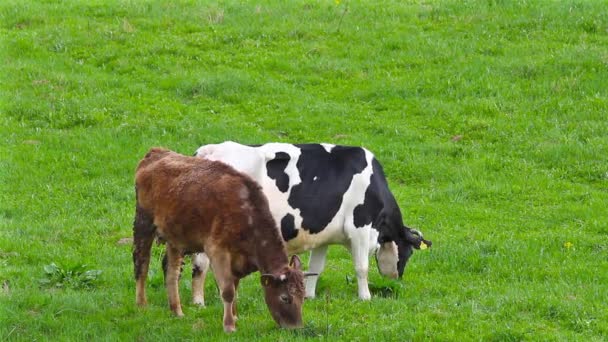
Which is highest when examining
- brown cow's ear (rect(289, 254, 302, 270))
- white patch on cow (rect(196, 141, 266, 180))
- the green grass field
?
white patch on cow (rect(196, 141, 266, 180))

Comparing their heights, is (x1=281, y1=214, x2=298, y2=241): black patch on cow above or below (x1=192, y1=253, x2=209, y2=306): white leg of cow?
above

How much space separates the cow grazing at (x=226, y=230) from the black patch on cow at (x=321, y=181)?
62.6 inches

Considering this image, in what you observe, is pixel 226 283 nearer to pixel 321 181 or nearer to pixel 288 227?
pixel 288 227

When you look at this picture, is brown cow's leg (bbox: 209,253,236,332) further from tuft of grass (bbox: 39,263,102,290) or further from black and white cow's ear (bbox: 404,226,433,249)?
black and white cow's ear (bbox: 404,226,433,249)

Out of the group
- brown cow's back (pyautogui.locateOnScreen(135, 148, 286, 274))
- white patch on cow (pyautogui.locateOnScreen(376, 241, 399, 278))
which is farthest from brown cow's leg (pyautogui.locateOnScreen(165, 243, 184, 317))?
white patch on cow (pyautogui.locateOnScreen(376, 241, 399, 278))

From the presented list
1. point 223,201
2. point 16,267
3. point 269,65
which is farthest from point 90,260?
point 269,65

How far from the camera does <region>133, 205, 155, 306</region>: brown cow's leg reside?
11.5 m

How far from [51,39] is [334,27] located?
7.77 meters

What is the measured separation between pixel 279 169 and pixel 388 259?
237 centimetres

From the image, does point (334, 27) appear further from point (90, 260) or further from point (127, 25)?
point (90, 260)

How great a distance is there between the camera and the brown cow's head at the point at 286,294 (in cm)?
1031

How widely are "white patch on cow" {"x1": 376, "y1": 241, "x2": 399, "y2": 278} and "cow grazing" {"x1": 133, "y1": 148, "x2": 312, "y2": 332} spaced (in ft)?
10.7

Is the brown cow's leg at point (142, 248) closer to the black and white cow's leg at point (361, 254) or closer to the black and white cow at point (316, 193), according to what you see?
the black and white cow at point (316, 193)

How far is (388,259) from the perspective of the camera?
13.7 m
